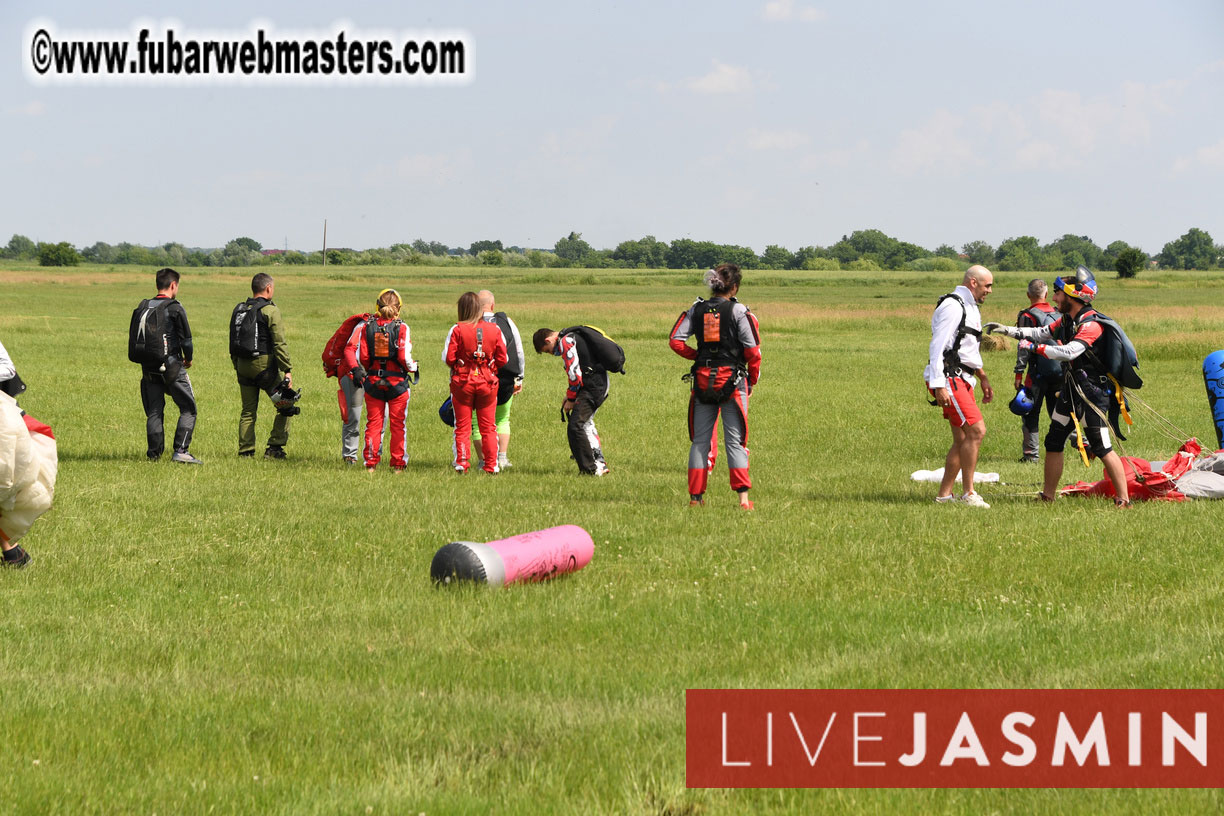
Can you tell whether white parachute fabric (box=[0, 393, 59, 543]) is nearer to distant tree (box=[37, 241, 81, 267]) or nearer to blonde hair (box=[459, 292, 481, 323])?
blonde hair (box=[459, 292, 481, 323])

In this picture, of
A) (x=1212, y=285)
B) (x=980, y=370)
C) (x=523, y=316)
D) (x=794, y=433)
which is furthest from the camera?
(x=1212, y=285)

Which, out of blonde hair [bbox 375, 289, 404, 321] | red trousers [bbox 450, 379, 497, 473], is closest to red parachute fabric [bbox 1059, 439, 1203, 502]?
red trousers [bbox 450, 379, 497, 473]

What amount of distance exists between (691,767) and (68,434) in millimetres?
15340

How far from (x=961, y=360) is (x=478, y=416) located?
597cm

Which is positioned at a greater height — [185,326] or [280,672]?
[185,326]

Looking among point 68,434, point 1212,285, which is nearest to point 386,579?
point 68,434

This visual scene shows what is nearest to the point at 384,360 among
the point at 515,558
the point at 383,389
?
the point at 383,389

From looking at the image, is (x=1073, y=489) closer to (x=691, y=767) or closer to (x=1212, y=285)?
(x=691, y=767)

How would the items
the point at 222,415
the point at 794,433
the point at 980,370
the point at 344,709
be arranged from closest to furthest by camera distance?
the point at 344,709, the point at 980,370, the point at 794,433, the point at 222,415

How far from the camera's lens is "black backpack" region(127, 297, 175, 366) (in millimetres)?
14398

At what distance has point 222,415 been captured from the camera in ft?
68.5

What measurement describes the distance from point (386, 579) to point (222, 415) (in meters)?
13.4

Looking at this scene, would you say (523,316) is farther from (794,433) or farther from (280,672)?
(280,672)

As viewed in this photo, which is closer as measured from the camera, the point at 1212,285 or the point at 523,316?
the point at 523,316
